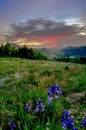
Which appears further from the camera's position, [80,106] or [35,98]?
[80,106]

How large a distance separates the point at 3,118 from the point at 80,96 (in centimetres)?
497

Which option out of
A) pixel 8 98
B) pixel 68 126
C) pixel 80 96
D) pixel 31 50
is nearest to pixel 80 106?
pixel 80 96

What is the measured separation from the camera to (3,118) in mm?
8617

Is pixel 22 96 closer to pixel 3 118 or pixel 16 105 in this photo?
pixel 16 105

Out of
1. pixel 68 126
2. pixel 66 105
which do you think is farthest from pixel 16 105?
pixel 68 126

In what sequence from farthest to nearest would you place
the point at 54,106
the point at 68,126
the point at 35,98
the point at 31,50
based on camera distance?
1. the point at 31,50
2. the point at 35,98
3. the point at 54,106
4. the point at 68,126

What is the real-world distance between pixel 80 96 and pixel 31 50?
98931 millimetres

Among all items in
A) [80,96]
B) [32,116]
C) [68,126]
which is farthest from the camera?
[80,96]

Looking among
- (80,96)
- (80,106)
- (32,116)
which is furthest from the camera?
(80,96)

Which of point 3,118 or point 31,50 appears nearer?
point 3,118

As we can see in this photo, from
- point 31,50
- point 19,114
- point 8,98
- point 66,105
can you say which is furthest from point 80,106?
point 31,50

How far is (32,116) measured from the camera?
27.2ft

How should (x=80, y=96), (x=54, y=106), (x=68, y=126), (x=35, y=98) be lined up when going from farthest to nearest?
(x=80, y=96), (x=35, y=98), (x=54, y=106), (x=68, y=126)

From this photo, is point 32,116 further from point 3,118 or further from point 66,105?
point 66,105
